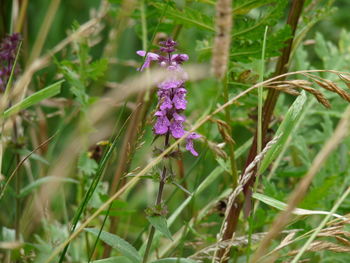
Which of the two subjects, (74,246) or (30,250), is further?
(74,246)

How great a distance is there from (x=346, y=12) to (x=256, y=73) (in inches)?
83.4

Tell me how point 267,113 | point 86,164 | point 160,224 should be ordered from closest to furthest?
point 160,224 → point 267,113 → point 86,164

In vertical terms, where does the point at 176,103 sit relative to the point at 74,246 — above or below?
above

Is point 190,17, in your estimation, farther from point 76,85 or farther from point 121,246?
point 121,246

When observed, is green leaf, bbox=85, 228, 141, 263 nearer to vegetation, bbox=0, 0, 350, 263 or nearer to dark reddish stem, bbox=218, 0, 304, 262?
vegetation, bbox=0, 0, 350, 263

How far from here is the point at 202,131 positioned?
229 centimetres

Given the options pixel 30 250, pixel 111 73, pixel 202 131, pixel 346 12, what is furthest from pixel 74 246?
pixel 346 12

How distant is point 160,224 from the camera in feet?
4.56

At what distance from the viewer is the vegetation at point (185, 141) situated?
133cm

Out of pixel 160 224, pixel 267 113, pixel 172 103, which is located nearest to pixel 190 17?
pixel 267 113

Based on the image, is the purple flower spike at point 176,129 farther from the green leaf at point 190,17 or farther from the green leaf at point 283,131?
the green leaf at point 190,17

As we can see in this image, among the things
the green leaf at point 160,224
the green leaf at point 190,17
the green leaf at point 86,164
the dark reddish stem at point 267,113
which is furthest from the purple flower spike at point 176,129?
the green leaf at point 86,164

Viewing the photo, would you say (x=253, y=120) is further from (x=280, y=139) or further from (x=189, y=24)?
(x=280, y=139)

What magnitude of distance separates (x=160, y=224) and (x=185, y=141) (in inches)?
10.9
